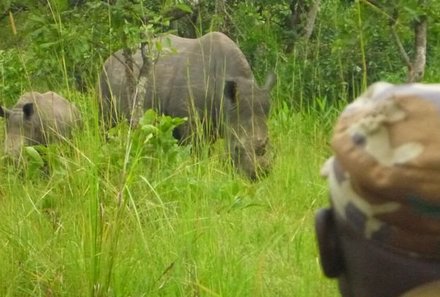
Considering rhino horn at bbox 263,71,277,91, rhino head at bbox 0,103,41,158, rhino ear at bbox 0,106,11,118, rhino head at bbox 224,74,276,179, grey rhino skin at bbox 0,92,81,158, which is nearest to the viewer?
rhino head at bbox 224,74,276,179

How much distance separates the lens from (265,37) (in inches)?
376

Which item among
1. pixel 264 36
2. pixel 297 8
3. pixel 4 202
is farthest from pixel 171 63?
pixel 4 202

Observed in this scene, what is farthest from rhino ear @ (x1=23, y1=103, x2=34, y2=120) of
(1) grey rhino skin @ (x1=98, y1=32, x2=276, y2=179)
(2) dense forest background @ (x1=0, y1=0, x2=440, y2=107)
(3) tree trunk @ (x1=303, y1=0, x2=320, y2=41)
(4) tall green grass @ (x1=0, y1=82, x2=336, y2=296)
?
(4) tall green grass @ (x1=0, y1=82, x2=336, y2=296)

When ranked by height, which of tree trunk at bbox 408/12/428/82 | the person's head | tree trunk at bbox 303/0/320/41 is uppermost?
the person's head

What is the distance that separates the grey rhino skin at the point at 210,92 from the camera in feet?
25.4

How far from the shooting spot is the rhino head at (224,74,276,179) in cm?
741

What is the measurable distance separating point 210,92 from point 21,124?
145 centimetres

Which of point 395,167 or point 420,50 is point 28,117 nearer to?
point 420,50

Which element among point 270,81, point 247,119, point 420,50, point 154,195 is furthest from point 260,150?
point 154,195

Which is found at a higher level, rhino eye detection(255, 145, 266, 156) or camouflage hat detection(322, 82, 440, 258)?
camouflage hat detection(322, 82, 440, 258)

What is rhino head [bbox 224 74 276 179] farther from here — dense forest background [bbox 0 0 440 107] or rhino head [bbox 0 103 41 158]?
rhino head [bbox 0 103 41 158]

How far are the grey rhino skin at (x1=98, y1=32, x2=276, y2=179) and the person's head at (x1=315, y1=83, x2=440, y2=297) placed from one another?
20.6 ft

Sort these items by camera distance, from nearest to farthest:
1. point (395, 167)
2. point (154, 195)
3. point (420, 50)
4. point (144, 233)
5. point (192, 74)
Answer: point (395, 167) → point (144, 233) → point (154, 195) → point (420, 50) → point (192, 74)

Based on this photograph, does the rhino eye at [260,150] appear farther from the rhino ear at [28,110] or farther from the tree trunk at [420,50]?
the rhino ear at [28,110]
